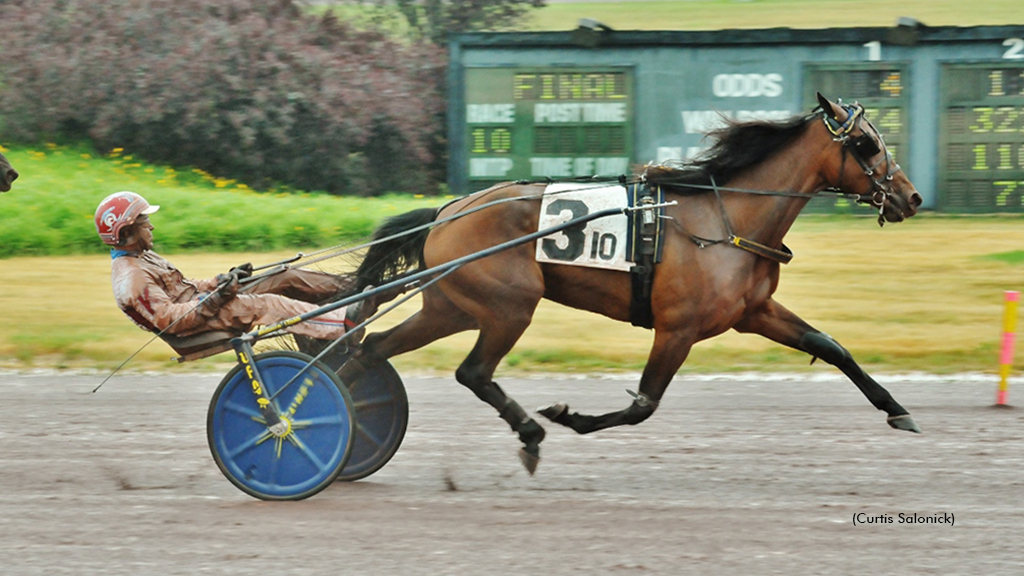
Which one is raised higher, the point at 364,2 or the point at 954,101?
the point at 364,2

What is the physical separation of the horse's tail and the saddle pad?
67 cm

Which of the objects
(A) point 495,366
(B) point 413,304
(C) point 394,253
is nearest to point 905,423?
(A) point 495,366

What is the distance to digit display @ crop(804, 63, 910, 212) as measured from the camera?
658 inches

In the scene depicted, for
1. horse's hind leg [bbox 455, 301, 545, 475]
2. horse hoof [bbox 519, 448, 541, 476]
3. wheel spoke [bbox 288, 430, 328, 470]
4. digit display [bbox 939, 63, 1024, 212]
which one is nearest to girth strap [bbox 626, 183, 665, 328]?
horse's hind leg [bbox 455, 301, 545, 475]

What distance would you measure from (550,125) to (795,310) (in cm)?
567

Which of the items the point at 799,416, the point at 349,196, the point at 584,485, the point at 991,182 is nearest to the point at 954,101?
the point at 991,182

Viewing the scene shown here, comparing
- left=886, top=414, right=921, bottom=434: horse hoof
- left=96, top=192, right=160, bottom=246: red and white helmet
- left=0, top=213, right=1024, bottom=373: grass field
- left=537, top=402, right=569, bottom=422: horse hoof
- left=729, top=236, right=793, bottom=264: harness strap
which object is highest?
left=96, top=192, right=160, bottom=246: red and white helmet

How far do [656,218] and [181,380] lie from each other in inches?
179

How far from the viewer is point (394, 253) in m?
6.18

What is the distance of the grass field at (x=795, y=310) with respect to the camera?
380 inches

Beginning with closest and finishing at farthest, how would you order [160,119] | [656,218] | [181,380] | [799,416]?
1. [656,218]
2. [799,416]
3. [181,380]
4. [160,119]

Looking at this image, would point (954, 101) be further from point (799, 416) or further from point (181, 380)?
point (181, 380)

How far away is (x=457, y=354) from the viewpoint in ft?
32.4

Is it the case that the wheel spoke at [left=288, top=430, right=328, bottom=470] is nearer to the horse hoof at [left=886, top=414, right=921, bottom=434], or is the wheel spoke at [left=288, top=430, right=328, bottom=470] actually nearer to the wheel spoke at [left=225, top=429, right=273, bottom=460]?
the wheel spoke at [left=225, top=429, right=273, bottom=460]
